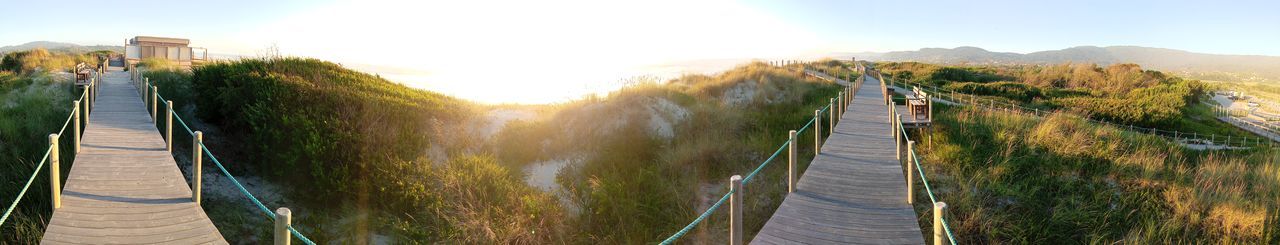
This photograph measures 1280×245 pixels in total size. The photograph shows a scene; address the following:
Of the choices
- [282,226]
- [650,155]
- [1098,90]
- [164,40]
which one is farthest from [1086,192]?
[164,40]

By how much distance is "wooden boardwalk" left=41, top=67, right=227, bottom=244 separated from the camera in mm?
6035

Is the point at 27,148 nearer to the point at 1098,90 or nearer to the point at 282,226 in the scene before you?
the point at 282,226

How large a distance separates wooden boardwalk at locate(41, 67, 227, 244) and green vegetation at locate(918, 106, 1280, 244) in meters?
8.06

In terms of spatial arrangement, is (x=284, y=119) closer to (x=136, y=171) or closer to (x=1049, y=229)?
(x=136, y=171)

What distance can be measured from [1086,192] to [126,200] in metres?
12.0

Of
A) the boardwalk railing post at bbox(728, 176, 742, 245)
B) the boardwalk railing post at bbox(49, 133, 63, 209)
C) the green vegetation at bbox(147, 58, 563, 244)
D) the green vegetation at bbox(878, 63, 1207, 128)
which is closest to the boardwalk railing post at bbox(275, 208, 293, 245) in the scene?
the green vegetation at bbox(147, 58, 563, 244)

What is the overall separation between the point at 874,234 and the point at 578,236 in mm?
3399

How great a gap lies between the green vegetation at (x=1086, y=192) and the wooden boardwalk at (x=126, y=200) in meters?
8.06

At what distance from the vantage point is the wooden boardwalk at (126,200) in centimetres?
604

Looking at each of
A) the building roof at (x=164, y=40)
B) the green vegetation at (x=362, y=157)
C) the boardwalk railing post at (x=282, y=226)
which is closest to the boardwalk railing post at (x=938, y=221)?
the green vegetation at (x=362, y=157)

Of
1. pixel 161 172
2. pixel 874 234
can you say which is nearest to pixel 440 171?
pixel 161 172

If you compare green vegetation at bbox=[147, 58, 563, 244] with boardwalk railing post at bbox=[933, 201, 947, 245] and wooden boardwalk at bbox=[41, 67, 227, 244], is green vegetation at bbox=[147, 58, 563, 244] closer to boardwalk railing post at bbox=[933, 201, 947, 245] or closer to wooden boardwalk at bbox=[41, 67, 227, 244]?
wooden boardwalk at bbox=[41, 67, 227, 244]

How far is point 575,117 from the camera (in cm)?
1398

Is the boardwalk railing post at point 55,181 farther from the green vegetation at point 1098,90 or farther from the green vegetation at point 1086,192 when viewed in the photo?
the green vegetation at point 1098,90
